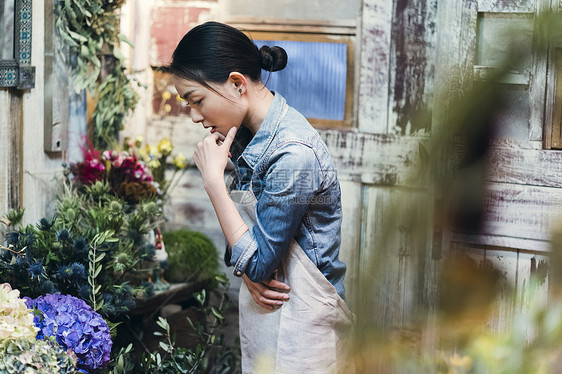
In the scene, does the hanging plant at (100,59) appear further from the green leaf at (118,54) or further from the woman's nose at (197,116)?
the woman's nose at (197,116)

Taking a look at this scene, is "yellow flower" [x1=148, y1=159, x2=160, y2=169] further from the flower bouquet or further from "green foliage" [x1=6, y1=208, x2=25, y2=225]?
the flower bouquet

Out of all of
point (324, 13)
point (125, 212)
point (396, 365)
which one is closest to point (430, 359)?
point (396, 365)

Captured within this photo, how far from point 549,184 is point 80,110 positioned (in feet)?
5.33

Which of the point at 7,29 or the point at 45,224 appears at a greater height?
the point at 7,29

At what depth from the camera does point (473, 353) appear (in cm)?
31

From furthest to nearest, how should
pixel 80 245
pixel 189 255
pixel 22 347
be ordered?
pixel 189 255
pixel 80 245
pixel 22 347

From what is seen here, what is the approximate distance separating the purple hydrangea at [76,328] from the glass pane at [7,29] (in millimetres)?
830

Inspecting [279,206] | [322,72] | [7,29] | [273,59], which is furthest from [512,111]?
[322,72]

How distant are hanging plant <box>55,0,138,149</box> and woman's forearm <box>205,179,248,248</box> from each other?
1.14 metres

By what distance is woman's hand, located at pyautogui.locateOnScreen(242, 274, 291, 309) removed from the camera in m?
1.37

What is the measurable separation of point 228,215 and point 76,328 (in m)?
0.50

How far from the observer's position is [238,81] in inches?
55.6

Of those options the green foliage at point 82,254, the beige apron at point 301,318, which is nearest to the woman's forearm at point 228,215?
the beige apron at point 301,318

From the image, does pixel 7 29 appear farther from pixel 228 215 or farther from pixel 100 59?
pixel 228 215
